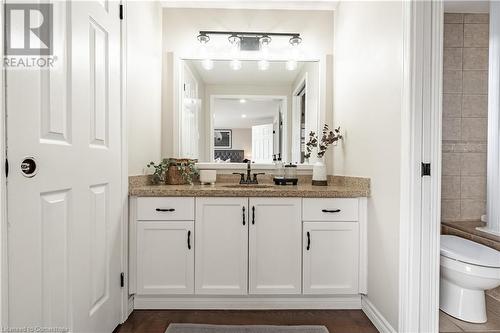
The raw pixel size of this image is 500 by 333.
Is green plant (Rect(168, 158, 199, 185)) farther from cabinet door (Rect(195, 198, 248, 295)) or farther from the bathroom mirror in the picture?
cabinet door (Rect(195, 198, 248, 295))

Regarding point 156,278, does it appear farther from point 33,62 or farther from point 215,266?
point 33,62

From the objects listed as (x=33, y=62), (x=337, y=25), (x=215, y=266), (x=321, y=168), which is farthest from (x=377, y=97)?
(x=33, y=62)

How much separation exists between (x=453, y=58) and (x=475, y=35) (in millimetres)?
299

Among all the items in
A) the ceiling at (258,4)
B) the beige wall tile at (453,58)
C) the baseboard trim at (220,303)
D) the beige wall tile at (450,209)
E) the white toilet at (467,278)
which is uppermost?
the ceiling at (258,4)

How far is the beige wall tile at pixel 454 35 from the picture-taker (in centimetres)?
259

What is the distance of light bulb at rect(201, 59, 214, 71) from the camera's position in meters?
2.55

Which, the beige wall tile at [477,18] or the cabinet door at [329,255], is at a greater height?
the beige wall tile at [477,18]

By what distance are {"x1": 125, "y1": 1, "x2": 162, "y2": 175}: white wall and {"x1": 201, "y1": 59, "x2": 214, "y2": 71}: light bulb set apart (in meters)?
0.38

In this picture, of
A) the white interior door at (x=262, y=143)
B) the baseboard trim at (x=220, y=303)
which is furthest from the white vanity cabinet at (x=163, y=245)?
the white interior door at (x=262, y=143)

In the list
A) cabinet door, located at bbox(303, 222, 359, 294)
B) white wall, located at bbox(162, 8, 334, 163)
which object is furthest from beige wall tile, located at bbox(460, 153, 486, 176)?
cabinet door, located at bbox(303, 222, 359, 294)

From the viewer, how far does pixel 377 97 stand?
5.83 feet

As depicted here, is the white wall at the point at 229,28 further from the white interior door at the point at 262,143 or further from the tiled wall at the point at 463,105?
the tiled wall at the point at 463,105

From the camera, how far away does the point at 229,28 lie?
254 centimetres

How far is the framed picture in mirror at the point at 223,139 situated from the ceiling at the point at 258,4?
1.09 metres
